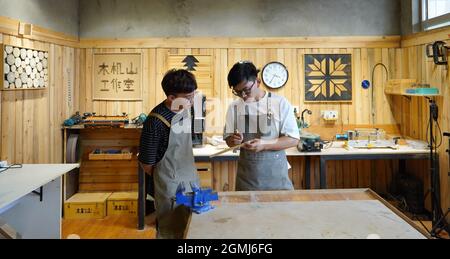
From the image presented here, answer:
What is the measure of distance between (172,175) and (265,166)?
2.01 ft

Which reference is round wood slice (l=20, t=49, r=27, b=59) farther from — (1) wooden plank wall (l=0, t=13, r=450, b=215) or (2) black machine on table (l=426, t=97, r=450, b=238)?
(2) black machine on table (l=426, t=97, r=450, b=238)

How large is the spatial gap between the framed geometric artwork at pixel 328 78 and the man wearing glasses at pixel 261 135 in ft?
6.75

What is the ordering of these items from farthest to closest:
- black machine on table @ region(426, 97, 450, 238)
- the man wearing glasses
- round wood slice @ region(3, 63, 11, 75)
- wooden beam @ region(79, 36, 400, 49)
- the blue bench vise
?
wooden beam @ region(79, 36, 400, 49), black machine on table @ region(426, 97, 450, 238), round wood slice @ region(3, 63, 11, 75), the man wearing glasses, the blue bench vise

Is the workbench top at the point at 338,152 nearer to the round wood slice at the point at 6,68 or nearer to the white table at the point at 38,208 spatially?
the white table at the point at 38,208

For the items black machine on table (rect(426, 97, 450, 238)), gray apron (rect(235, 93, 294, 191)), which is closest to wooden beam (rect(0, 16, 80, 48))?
gray apron (rect(235, 93, 294, 191))

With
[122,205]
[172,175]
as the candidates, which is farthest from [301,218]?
[122,205]

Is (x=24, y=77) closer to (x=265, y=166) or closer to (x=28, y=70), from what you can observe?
(x=28, y=70)

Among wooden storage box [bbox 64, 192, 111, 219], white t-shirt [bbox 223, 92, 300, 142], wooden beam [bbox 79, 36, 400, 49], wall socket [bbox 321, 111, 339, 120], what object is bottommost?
wooden storage box [bbox 64, 192, 111, 219]

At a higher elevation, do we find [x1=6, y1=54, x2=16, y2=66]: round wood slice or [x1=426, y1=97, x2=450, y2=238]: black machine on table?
[x1=6, y1=54, x2=16, y2=66]: round wood slice

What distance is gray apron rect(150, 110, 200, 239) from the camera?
1.67m

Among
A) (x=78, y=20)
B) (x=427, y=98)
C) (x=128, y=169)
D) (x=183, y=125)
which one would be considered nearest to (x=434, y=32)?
(x=427, y=98)

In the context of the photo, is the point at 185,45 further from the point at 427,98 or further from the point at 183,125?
the point at 427,98

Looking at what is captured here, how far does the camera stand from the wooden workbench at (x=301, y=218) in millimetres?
1114

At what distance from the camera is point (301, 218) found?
49.3 inches
